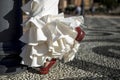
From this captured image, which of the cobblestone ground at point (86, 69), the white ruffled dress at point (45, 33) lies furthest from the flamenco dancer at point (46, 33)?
the cobblestone ground at point (86, 69)

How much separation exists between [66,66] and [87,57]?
1.14m

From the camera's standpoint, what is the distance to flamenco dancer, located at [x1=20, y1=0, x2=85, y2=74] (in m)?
4.40

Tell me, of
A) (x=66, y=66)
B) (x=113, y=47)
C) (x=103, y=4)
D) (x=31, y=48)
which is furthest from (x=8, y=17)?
(x=103, y=4)

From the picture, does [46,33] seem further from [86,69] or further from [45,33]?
[86,69]

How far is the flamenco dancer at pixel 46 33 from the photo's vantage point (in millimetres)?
4398

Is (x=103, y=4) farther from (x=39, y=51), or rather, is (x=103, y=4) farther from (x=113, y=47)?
(x=39, y=51)

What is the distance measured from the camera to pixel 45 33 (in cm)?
444

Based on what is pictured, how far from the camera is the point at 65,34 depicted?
4426 millimetres

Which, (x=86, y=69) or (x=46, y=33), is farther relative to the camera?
(x=86, y=69)

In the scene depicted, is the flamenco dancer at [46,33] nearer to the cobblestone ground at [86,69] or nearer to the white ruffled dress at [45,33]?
the white ruffled dress at [45,33]

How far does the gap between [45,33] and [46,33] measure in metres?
0.02

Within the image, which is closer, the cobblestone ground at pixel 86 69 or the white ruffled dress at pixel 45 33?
the white ruffled dress at pixel 45 33

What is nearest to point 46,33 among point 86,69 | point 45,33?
point 45,33

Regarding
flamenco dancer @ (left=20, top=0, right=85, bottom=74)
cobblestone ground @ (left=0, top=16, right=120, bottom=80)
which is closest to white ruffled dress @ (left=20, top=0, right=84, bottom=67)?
flamenco dancer @ (left=20, top=0, right=85, bottom=74)
